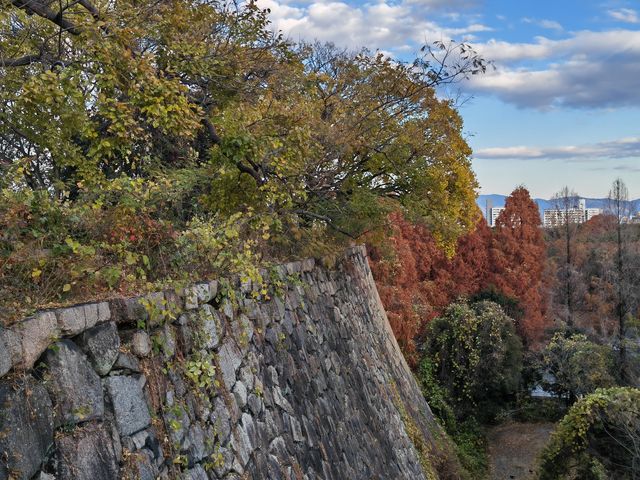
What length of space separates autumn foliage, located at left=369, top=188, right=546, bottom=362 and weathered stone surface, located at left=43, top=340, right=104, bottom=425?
1628 centimetres

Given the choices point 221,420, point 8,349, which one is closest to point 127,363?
point 8,349

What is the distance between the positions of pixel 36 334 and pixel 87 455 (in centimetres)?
68

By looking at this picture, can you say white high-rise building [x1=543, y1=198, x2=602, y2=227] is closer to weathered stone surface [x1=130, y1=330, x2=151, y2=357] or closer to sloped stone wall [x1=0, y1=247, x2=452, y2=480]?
sloped stone wall [x1=0, y1=247, x2=452, y2=480]

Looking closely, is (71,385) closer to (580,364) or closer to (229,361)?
(229,361)

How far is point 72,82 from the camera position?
5305 millimetres

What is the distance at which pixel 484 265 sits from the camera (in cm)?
2680

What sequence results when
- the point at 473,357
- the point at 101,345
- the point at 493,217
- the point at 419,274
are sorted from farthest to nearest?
the point at 493,217
the point at 419,274
the point at 473,357
the point at 101,345

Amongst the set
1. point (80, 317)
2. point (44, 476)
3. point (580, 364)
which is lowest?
point (580, 364)

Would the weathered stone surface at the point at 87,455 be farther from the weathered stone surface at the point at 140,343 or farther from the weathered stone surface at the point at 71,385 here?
the weathered stone surface at the point at 140,343

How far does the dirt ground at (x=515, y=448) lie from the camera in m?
16.1

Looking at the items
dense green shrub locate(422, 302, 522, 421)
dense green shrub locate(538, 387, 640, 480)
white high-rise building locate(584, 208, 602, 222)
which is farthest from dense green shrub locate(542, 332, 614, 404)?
white high-rise building locate(584, 208, 602, 222)

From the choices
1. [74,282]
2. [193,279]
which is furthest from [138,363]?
[193,279]

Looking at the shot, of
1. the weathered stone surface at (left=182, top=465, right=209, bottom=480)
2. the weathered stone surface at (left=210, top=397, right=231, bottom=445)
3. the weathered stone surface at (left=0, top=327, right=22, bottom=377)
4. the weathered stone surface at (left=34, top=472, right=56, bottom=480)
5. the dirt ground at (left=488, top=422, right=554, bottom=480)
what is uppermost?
the weathered stone surface at (left=0, top=327, right=22, bottom=377)

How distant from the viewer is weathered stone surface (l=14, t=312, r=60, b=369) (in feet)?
9.02
